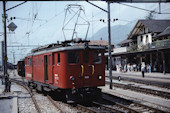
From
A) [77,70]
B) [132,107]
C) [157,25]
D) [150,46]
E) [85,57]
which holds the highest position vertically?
[157,25]

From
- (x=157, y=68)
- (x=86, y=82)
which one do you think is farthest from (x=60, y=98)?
(x=157, y=68)

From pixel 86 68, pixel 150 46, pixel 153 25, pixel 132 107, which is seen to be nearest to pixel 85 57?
pixel 86 68

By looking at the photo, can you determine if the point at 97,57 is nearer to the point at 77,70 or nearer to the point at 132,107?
the point at 77,70

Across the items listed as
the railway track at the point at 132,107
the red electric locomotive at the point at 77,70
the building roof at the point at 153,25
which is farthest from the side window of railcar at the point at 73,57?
the building roof at the point at 153,25

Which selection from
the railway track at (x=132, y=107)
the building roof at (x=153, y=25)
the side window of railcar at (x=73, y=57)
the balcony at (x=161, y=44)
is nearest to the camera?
the railway track at (x=132, y=107)

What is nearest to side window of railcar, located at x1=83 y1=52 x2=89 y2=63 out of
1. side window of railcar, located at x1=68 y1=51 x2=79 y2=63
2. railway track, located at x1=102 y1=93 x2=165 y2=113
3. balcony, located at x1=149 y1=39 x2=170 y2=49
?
side window of railcar, located at x1=68 y1=51 x2=79 y2=63

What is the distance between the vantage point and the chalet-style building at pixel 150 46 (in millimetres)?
33894

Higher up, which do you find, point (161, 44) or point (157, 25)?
point (157, 25)

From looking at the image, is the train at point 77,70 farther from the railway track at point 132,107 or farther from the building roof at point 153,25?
the building roof at point 153,25

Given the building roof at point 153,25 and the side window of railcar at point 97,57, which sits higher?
the building roof at point 153,25

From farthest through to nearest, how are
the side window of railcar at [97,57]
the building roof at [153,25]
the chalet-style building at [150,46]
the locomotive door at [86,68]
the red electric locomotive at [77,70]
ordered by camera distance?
1. the building roof at [153,25]
2. the chalet-style building at [150,46]
3. the side window of railcar at [97,57]
4. the locomotive door at [86,68]
5. the red electric locomotive at [77,70]

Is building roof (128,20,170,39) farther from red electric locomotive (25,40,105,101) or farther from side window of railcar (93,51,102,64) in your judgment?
red electric locomotive (25,40,105,101)

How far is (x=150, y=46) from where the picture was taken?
34.5m

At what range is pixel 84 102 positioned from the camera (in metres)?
12.4
